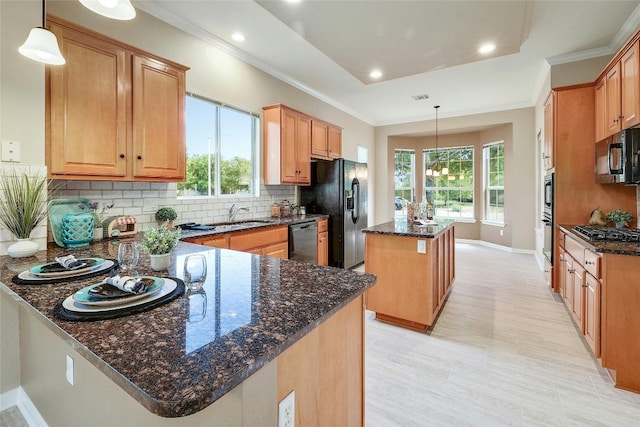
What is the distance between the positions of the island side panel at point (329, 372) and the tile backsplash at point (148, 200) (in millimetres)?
2245

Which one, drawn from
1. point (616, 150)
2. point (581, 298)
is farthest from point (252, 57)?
point (581, 298)

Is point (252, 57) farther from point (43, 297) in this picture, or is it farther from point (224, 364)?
point (224, 364)

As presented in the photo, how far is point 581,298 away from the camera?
2.50m

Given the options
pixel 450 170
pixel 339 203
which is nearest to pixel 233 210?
pixel 339 203

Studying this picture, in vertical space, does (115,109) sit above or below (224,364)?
above

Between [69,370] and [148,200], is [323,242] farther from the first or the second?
[69,370]

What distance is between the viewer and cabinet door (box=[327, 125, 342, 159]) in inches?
206

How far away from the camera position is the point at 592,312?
224 centimetres

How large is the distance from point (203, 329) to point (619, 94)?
3.82 m

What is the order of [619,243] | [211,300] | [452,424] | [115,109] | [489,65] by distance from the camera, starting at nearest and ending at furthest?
[211,300]
[452,424]
[619,243]
[115,109]
[489,65]

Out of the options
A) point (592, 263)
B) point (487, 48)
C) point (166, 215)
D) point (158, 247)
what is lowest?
point (592, 263)

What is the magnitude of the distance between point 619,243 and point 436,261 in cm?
132

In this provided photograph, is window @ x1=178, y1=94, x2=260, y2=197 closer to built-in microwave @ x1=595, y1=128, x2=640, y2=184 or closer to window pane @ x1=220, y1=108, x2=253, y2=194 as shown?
window pane @ x1=220, y1=108, x2=253, y2=194

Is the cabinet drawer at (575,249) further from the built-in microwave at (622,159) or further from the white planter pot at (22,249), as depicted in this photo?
the white planter pot at (22,249)
